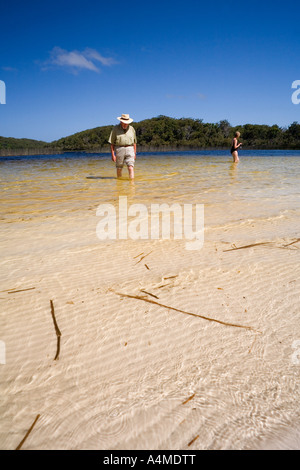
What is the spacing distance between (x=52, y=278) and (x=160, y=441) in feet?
4.63

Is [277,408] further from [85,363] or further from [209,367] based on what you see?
[85,363]

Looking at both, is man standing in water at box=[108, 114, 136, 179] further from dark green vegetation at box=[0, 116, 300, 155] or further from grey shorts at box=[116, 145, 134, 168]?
dark green vegetation at box=[0, 116, 300, 155]

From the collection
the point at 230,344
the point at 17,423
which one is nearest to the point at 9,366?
the point at 17,423
